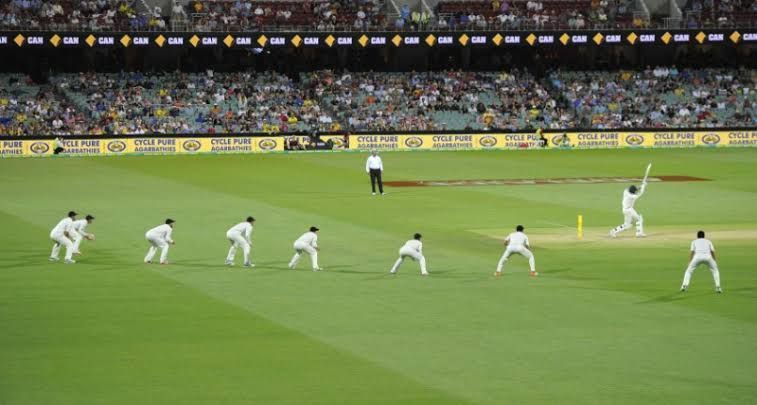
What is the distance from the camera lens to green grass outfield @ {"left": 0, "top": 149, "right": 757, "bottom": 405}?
1758 cm

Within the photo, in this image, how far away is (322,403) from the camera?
16.6m

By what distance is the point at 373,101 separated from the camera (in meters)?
75.0

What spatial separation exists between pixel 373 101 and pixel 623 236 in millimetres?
42232

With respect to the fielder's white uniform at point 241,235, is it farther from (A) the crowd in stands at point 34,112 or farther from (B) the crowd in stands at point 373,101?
(B) the crowd in stands at point 373,101

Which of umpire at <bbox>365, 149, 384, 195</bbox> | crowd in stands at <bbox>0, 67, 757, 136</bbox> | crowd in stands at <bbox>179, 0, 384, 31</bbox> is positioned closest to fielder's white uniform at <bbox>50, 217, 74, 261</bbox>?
umpire at <bbox>365, 149, 384, 195</bbox>

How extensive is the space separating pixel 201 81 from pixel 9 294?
52.0 m

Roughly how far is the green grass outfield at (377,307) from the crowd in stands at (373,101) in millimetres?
25004

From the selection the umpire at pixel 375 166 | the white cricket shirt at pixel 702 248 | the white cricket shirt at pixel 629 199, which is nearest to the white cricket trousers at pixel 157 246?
the white cricket shirt at pixel 702 248

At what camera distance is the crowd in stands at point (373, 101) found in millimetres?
69188

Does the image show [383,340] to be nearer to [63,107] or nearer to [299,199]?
[299,199]

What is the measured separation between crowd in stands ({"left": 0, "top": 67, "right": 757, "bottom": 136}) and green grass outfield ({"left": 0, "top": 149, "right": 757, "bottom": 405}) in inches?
984

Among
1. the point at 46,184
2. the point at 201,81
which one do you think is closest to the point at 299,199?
the point at 46,184

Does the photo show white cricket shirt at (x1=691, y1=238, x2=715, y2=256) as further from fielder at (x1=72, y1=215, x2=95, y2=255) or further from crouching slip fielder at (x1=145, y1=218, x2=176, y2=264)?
fielder at (x1=72, y1=215, x2=95, y2=255)

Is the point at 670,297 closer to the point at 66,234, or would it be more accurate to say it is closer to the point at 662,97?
the point at 66,234
